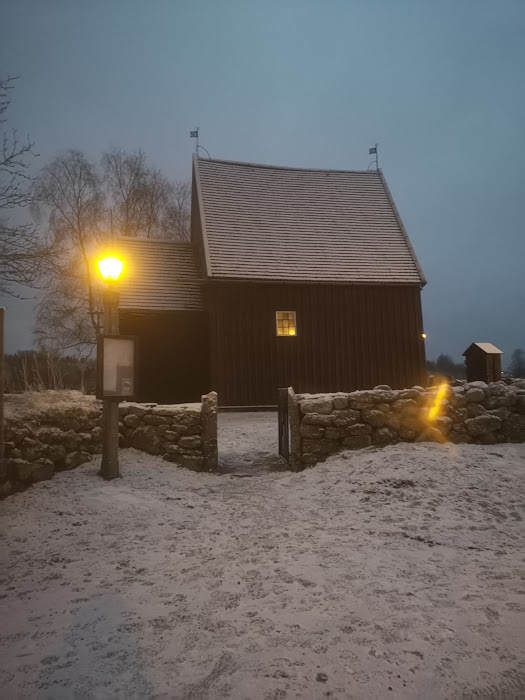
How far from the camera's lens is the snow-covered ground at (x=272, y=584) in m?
2.61

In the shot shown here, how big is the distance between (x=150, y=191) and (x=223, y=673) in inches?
1014

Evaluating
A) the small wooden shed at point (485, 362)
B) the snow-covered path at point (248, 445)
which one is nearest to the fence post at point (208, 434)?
the snow-covered path at point (248, 445)

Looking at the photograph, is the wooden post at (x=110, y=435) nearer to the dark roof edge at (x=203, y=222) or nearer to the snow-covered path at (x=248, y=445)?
the snow-covered path at (x=248, y=445)

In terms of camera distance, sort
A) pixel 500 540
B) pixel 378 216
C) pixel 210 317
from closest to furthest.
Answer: pixel 500 540 → pixel 210 317 → pixel 378 216

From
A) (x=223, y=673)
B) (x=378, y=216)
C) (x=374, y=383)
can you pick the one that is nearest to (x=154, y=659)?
(x=223, y=673)

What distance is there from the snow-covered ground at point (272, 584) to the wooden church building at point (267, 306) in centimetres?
858

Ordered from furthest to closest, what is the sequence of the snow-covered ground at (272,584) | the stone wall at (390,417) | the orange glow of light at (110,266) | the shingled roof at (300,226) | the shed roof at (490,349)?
the shed roof at (490,349) → the shingled roof at (300,226) → the stone wall at (390,417) → the orange glow of light at (110,266) → the snow-covered ground at (272,584)

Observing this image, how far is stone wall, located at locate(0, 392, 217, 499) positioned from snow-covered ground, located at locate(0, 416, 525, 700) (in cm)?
24

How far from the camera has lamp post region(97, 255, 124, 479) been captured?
5934 mm

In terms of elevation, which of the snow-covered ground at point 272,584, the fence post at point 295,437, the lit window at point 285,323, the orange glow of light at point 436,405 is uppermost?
the lit window at point 285,323

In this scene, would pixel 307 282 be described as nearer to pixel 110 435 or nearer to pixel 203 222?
pixel 203 222

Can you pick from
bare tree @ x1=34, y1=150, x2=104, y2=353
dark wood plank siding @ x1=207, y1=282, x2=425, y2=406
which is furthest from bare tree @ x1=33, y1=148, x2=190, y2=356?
dark wood plank siding @ x1=207, y1=282, x2=425, y2=406

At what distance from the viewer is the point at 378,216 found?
59.1 feet

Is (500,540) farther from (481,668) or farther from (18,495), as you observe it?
(18,495)
